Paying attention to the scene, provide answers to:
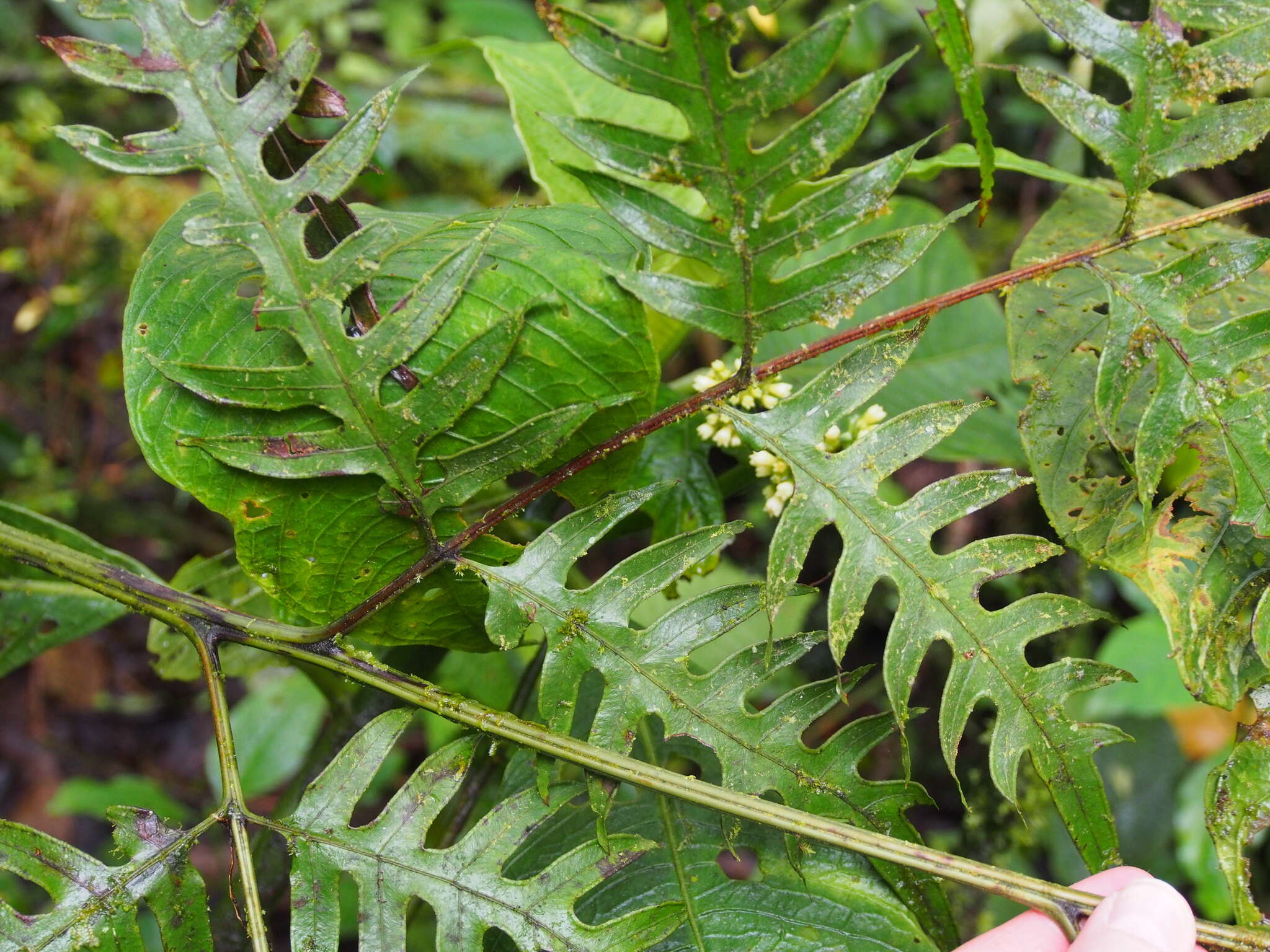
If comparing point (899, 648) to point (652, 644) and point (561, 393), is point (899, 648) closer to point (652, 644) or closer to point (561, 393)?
point (652, 644)

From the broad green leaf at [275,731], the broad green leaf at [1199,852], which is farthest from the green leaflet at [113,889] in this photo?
the broad green leaf at [1199,852]

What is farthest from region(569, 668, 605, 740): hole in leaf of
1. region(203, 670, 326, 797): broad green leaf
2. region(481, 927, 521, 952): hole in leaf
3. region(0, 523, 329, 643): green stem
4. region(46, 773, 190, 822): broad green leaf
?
region(46, 773, 190, 822): broad green leaf

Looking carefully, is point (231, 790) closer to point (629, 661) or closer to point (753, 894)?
point (629, 661)

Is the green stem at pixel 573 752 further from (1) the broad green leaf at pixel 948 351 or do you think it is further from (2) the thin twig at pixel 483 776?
(1) the broad green leaf at pixel 948 351

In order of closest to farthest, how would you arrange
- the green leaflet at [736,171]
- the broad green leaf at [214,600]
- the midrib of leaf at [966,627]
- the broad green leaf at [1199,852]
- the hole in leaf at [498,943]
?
1. the green leaflet at [736,171]
2. the midrib of leaf at [966,627]
3. the hole in leaf at [498,943]
4. the broad green leaf at [214,600]
5. the broad green leaf at [1199,852]

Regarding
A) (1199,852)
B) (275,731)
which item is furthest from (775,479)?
(275,731)

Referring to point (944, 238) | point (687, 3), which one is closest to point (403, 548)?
point (687, 3)
